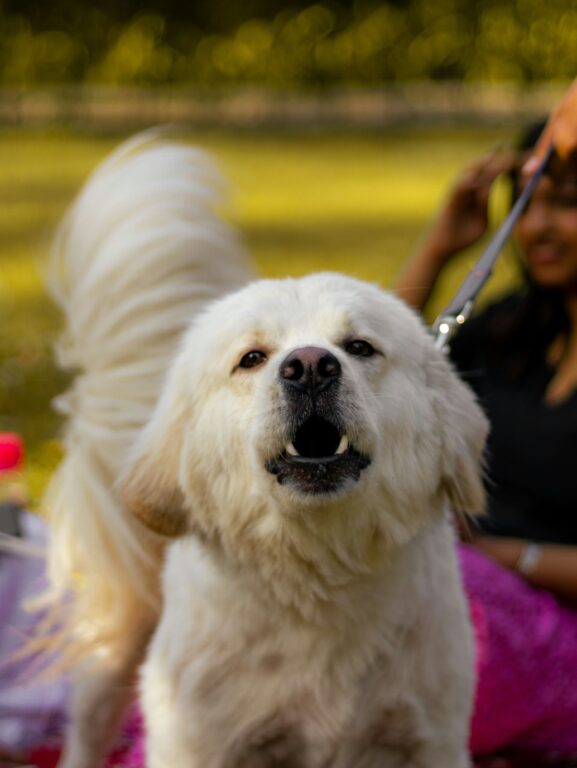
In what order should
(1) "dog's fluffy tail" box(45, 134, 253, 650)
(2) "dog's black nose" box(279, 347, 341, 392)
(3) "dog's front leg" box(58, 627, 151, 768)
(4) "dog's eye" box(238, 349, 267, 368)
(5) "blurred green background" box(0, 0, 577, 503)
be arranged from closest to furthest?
(2) "dog's black nose" box(279, 347, 341, 392) < (4) "dog's eye" box(238, 349, 267, 368) < (3) "dog's front leg" box(58, 627, 151, 768) < (1) "dog's fluffy tail" box(45, 134, 253, 650) < (5) "blurred green background" box(0, 0, 577, 503)

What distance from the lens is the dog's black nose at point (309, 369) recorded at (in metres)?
1.95

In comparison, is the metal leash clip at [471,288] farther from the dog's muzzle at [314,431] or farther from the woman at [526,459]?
the dog's muzzle at [314,431]

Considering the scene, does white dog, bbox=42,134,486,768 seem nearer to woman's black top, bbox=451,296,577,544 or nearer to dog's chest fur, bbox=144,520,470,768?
dog's chest fur, bbox=144,520,470,768

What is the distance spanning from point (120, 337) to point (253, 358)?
78cm

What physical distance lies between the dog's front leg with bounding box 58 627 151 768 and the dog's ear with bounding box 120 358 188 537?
23.9 inches

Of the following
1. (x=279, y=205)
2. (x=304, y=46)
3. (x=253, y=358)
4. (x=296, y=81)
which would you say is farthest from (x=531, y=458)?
(x=304, y=46)

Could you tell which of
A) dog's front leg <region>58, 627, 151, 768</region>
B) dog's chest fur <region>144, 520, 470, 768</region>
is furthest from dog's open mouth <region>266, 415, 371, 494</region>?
dog's front leg <region>58, 627, 151, 768</region>

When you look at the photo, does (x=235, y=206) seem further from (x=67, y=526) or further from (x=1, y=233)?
(x=1, y=233)

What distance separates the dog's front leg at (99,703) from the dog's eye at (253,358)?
90 centimetres

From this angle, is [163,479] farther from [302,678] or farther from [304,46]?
[304,46]

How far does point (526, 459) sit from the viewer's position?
3.14 meters

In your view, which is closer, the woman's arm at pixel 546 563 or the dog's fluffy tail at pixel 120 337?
the dog's fluffy tail at pixel 120 337

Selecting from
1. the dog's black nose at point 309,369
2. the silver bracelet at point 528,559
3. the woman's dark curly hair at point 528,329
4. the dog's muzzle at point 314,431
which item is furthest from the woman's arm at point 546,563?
the dog's black nose at point 309,369

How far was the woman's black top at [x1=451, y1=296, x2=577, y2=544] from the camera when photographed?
10.2 ft
